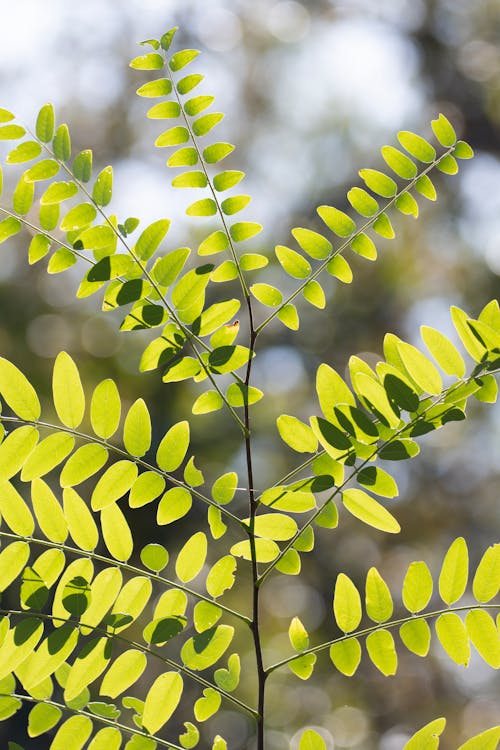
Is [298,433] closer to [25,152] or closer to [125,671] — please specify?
[125,671]

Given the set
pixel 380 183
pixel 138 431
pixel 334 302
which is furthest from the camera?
pixel 334 302

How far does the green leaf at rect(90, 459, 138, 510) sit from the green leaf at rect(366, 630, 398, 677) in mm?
323

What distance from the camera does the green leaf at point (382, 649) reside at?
3.20 feet

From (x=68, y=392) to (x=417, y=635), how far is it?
0.48 m

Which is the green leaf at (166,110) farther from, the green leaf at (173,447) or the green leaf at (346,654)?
the green leaf at (346,654)

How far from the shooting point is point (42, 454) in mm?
986

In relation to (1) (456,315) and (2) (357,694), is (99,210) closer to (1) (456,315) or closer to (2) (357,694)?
(1) (456,315)

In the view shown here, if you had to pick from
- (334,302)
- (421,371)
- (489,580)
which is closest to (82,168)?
(421,371)

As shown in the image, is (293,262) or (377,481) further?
(293,262)

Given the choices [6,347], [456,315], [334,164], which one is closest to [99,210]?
[456,315]

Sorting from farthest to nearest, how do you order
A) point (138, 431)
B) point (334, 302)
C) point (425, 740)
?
1. point (334, 302)
2. point (138, 431)
3. point (425, 740)

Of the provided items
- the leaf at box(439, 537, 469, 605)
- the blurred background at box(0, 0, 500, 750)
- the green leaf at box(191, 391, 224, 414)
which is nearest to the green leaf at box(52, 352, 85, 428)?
the green leaf at box(191, 391, 224, 414)

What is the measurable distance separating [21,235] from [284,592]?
447cm

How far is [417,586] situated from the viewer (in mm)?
983
